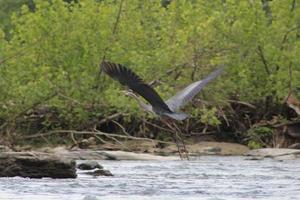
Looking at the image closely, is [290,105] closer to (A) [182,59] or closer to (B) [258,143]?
(B) [258,143]

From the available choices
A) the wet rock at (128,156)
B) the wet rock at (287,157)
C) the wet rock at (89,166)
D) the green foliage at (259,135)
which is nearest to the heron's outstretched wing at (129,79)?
the wet rock at (89,166)

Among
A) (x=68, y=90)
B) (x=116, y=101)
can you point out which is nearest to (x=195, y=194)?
(x=116, y=101)

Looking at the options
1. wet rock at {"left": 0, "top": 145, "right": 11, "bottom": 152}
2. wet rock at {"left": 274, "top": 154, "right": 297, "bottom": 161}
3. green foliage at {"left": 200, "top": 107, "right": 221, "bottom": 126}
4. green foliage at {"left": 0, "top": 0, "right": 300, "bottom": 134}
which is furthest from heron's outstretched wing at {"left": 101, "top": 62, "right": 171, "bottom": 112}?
green foliage at {"left": 0, "top": 0, "right": 300, "bottom": 134}

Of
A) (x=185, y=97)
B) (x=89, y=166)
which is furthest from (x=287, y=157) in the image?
(x=185, y=97)

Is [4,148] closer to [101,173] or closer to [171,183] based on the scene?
[101,173]

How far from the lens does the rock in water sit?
18641 mm

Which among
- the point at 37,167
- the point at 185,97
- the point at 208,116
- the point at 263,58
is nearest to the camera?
the point at 37,167

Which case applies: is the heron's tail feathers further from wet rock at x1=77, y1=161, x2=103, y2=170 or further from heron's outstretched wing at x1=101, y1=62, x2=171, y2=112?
wet rock at x1=77, y1=161, x2=103, y2=170

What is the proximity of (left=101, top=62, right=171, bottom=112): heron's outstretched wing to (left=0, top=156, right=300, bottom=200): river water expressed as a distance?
1.59 m

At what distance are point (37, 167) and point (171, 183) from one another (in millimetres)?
2506

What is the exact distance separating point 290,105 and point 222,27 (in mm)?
3156

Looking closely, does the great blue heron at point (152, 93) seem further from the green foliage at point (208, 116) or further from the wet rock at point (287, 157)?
the green foliage at point (208, 116)

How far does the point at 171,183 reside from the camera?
18953 mm

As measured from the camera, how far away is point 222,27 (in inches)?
1224
